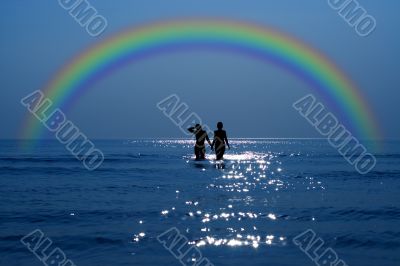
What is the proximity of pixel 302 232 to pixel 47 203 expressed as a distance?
7.06 meters

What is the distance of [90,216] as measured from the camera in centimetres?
1267

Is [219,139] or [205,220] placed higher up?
[219,139]

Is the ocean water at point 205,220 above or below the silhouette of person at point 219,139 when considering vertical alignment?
below

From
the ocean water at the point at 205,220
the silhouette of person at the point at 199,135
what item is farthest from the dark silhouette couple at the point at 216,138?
the ocean water at the point at 205,220

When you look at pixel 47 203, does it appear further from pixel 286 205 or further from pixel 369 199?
pixel 369 199

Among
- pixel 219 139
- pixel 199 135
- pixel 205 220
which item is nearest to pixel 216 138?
pixel 219 139

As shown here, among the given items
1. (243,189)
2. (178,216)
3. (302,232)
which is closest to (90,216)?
(178,216)

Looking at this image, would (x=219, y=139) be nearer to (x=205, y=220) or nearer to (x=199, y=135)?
(x=199, y=135)

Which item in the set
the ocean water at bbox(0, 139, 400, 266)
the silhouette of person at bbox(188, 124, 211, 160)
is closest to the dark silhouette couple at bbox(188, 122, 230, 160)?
the silhouette of person at bbox(188, 124, 211, 160)

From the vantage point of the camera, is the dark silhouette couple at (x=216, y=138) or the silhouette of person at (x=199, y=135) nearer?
the dark silhouette couple at (x=216, y=138)

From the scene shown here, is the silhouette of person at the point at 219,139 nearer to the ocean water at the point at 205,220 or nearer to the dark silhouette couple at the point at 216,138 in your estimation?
the dark silhouette couple at the point at 216,138

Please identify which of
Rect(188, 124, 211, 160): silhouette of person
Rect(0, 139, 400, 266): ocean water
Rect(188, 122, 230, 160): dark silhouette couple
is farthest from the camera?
Rect(188, 124, 211, 160): silhouette of person

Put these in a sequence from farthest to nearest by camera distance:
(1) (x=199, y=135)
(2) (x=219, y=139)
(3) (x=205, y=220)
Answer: (1) (x=199, y=135)
(2) (x=219, y=139)
(3) (x=205, y=220)

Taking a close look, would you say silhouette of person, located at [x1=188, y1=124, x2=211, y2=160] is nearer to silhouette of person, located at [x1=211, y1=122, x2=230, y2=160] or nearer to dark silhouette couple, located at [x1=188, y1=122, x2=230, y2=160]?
dark silhouette couple, located at [x1=188, y1=122, x2=230, y2=160]
